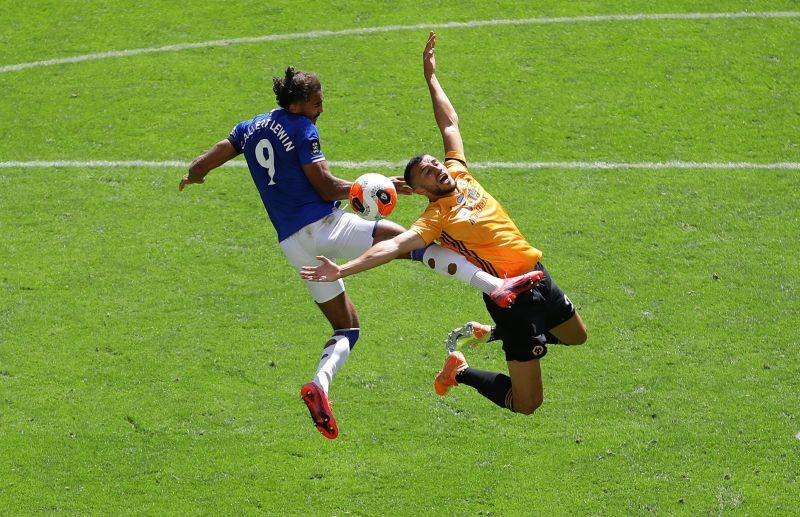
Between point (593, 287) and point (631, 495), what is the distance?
10.7ft

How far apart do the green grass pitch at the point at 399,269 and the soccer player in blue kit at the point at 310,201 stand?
6.99 feet

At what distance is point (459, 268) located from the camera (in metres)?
11.5

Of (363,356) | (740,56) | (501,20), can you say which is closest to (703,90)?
(740,56)

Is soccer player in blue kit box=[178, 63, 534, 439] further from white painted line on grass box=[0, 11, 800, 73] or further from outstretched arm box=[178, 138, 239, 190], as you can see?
white painted line on grass box=[0, 11, 800, 73]

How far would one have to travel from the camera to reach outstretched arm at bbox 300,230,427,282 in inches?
409

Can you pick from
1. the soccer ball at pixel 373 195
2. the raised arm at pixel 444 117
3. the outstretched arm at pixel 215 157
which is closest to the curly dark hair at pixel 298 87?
the outstretched arm at pixel 215 157

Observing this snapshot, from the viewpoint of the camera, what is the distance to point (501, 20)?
19984mm

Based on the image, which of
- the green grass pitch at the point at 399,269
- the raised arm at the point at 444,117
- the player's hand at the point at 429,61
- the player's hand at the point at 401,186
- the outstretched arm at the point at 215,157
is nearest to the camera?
the player's hand at the point at 401,186

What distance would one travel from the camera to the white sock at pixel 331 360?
11391 mm

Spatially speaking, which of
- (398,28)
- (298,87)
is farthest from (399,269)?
(398,28)

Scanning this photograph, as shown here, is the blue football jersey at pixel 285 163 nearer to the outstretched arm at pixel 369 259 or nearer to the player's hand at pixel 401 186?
the player's hand at pixel 401 186

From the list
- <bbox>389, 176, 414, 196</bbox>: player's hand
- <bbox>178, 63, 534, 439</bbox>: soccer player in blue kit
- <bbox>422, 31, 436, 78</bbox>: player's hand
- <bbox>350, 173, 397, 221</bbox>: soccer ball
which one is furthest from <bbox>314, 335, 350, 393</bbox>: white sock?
<bbox>422, 31, 436, 78</bbox>: player's hand

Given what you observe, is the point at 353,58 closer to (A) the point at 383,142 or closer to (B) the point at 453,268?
(A) the point at 383,142

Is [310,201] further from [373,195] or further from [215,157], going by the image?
[215,157]
